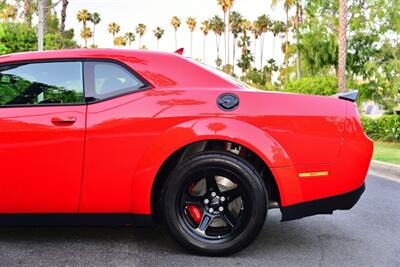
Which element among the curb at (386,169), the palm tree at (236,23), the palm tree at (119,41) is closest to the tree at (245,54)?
the palm tree at (236,23)

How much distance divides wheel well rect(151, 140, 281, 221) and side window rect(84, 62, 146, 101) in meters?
0.60

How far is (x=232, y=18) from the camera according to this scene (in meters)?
79.2

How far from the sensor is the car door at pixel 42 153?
3.88m

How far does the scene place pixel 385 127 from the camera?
811 inches

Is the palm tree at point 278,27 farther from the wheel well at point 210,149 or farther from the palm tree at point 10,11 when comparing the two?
the wheel well at point 210,149

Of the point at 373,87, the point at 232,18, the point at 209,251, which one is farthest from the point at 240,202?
the point at 232,18

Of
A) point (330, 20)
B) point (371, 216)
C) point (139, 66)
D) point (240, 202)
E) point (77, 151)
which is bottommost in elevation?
point (371, 216)

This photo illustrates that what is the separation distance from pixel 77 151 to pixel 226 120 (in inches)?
43.3

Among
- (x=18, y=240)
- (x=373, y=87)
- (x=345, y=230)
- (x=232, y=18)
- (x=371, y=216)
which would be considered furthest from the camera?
(x=232, y=18)

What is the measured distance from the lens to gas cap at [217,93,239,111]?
394 centimetres

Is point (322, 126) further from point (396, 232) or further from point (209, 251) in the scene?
point (396, 232)

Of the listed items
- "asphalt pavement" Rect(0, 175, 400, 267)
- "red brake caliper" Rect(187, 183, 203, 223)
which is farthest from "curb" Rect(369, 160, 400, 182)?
"red brake caliper" Rect(187, 183, 203, 223)

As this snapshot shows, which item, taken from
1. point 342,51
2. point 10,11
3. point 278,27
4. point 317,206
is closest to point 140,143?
point 317,206

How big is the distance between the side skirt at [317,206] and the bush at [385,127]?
16.8 m
